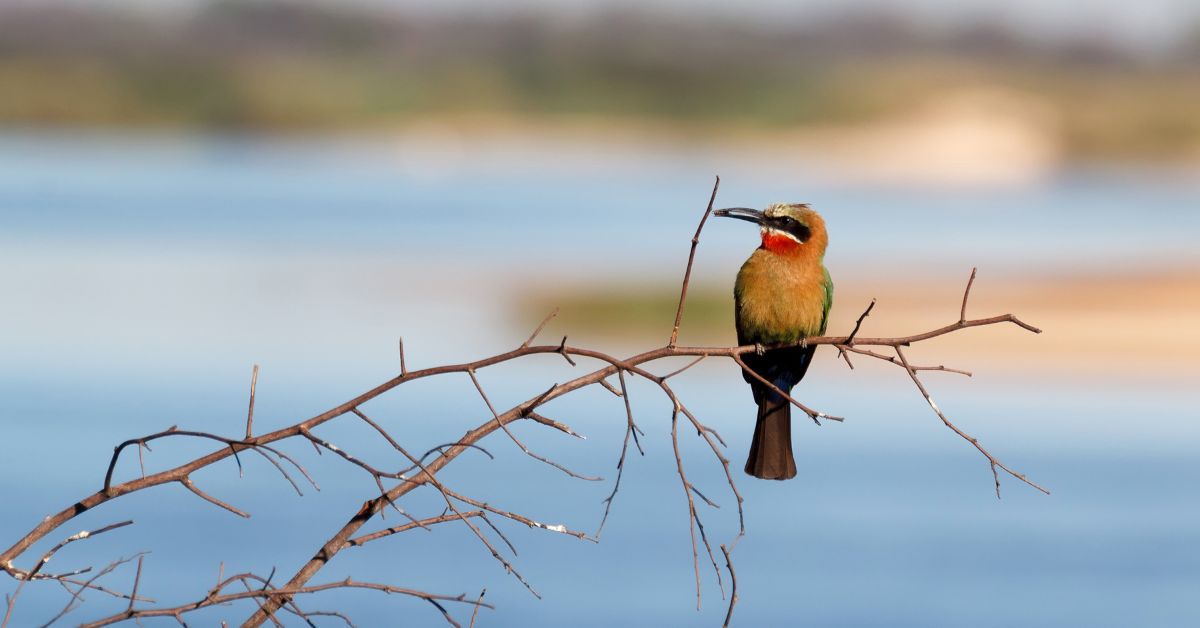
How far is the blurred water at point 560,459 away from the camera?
12.5 metres

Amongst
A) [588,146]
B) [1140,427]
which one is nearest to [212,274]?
[1140,427]

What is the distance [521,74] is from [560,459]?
85.7m

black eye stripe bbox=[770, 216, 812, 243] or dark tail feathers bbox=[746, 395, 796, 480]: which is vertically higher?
black eye stripe bbox=[770, 216, 812, 243]

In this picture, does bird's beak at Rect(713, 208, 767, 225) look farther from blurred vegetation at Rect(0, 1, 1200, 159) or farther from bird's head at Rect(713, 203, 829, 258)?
blurred vegetation at Rect(0, 1, 1200, 159)

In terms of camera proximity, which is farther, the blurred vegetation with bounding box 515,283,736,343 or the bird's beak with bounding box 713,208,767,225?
the blurred vegetation with bounding box 515,283,736,343

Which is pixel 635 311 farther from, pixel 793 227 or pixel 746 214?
pixel 746 214

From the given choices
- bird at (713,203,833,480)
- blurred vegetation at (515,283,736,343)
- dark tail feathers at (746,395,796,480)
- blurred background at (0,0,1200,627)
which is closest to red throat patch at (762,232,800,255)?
bird at (713,203,833,480)

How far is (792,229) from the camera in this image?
5.59 metres

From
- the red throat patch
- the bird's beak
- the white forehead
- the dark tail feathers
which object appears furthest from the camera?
the red throat patch

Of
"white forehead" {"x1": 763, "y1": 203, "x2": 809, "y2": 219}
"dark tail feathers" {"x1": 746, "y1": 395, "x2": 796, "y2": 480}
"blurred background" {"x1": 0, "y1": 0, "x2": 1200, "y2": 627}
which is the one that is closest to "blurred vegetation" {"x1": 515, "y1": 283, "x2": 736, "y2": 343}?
"blurred background" {"x1": 0, "y1": 0, "x2": 1200, "y2": 627}

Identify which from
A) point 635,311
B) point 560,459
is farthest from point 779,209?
point 635,311

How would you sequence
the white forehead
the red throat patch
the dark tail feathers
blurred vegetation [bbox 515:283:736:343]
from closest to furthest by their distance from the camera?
1. the dark tail feathers
2. the white forehead
3. the red throat patch
4. blurred vegetation [bbox 515:283:736:343]

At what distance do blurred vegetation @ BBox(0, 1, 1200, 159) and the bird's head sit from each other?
83.9 metres

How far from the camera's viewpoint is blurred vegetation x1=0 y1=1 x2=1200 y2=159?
91312 mm
